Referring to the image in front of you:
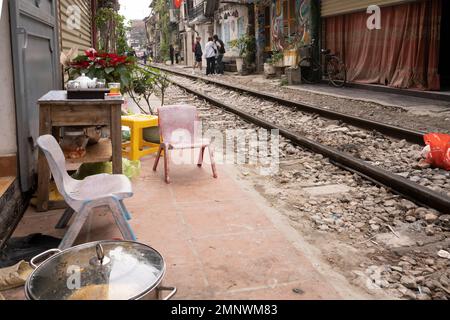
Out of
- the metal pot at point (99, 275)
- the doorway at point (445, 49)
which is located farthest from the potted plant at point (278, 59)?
the metal pot at point (99, 275)

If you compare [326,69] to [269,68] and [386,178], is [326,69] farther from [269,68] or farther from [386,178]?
[386,178]

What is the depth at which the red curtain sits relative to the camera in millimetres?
11703

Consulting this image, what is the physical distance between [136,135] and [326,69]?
12.5 meters

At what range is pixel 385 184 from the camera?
5.04 meters

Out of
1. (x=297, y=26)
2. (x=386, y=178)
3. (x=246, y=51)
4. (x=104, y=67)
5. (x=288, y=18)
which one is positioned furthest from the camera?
(x=246, y=51)

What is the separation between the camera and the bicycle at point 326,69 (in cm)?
1574

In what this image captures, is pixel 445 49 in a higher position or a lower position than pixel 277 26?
lower

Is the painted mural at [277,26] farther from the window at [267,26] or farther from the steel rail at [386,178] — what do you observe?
the steel rail at [386,178]

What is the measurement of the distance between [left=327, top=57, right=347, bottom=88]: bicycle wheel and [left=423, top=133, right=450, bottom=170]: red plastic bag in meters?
10.3

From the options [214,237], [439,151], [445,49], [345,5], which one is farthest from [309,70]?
[214,237]

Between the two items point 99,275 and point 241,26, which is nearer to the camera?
point 99,275

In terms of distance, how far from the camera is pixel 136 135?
5.86 metres

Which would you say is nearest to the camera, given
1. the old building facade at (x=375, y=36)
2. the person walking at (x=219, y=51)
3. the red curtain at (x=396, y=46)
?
the red curtain at (x=396, y=46)
